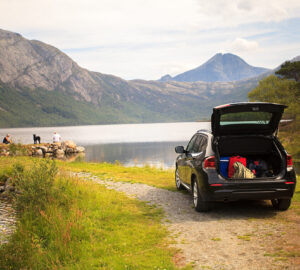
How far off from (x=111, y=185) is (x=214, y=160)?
671 cm

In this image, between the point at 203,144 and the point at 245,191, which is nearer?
the point at 245,191

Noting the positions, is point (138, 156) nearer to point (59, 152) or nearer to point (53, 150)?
point (59, 152)

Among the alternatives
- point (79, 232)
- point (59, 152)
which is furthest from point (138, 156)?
point (79, 232)

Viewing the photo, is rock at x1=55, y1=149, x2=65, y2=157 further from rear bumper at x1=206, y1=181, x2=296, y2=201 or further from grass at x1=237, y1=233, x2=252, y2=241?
grass at x1=237, y1=233, x2=252, y2=241

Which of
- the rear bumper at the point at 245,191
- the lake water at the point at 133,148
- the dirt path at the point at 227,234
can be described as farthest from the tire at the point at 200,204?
the lake water at the point at 133,148

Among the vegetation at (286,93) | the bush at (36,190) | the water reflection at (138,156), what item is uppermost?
the vegetation at (286,93)

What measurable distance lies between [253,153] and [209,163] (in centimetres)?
181

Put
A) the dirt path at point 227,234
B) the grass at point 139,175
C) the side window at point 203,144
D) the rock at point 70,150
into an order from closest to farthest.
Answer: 1. the dirt path at point 227,234
2. the side window at point 203,144
3. the grass at point 139,175
4. the rock at point 70,150

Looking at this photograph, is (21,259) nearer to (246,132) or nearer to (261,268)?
(261,268)

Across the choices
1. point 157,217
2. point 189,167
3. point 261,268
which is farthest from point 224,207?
point 261,268

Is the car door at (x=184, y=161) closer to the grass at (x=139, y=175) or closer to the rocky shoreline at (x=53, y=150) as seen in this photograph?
the grass at (x=139, y=175)

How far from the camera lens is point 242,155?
8906 mm

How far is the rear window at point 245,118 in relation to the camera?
7.84 meters

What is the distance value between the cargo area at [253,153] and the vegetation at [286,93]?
3306cm
